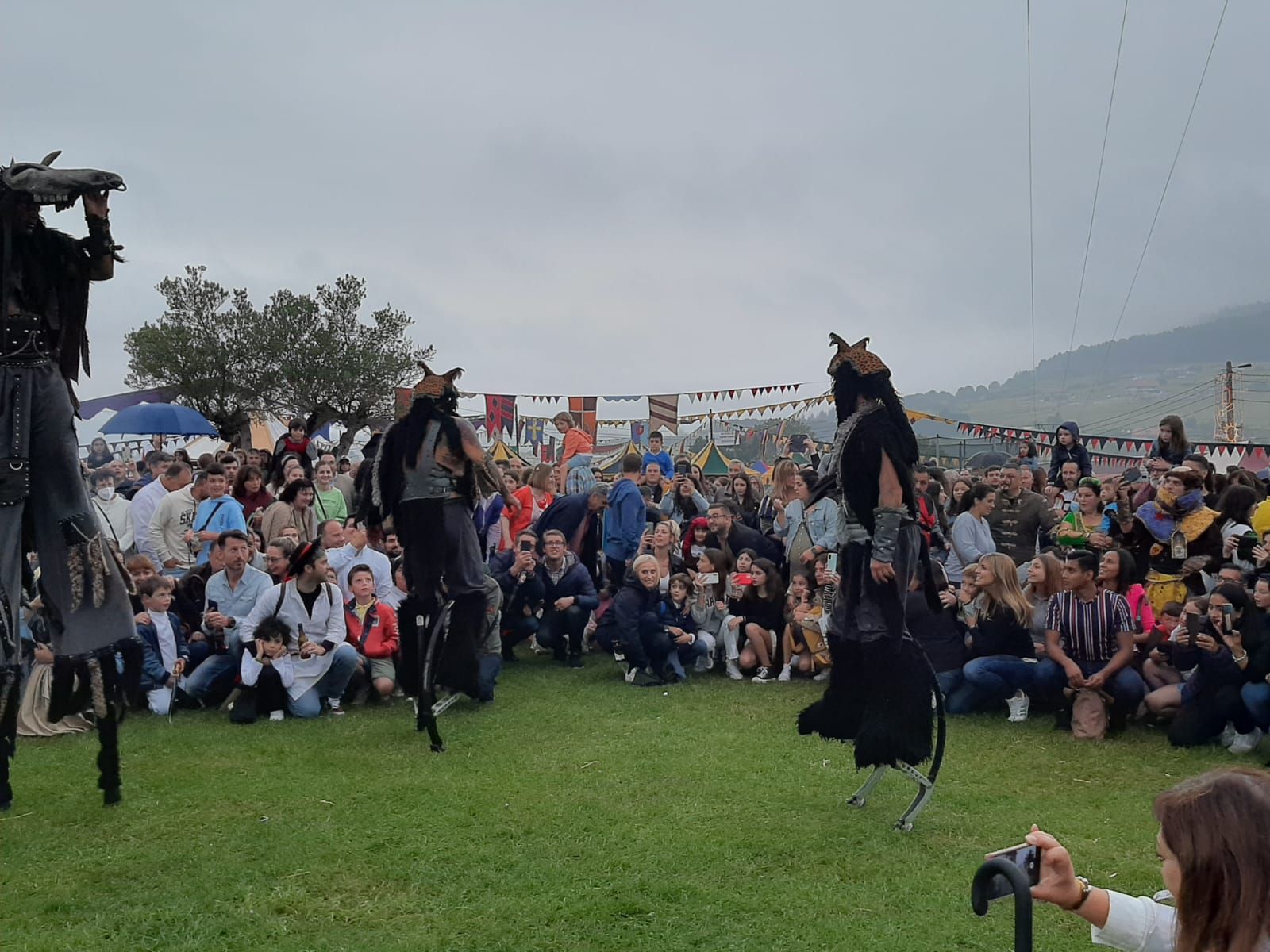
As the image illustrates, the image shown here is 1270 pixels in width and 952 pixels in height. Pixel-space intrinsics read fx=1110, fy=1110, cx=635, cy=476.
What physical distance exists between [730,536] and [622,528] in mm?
1148

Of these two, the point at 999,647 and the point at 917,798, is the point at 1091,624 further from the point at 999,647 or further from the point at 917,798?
the point at 917,798

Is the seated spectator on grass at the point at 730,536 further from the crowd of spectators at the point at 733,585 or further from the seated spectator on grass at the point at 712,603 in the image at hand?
the seated spectator on grass at the point at 712,603

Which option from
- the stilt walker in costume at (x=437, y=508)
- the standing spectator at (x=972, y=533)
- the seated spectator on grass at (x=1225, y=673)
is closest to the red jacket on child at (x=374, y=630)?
the stilt walker in costume at (x=437, y=508)

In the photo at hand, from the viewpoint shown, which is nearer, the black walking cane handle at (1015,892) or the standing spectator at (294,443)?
the black walking cane handle at (1015,892)

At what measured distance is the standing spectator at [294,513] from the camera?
10.1m

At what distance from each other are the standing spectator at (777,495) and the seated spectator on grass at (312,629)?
4.60 metres

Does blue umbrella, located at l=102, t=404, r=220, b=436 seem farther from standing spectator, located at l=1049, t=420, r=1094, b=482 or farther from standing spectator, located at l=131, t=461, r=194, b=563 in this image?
standing spectator, located at l=1049, t=420, r=1094, b=482

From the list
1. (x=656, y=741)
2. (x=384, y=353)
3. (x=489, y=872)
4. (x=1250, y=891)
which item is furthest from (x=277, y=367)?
(x=1250, y=891)

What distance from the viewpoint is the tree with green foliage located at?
99.2ft

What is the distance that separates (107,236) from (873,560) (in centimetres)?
389

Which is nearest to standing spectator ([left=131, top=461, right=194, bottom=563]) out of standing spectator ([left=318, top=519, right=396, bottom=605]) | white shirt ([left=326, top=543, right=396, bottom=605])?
standing spectator ([left=318, top=519, right=396, bottom=605])

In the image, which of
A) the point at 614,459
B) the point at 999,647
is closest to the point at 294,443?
the point at 999,647

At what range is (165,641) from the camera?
8.38 metres

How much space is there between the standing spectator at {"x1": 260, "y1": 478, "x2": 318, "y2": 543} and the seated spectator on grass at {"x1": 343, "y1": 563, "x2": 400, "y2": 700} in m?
1.18
